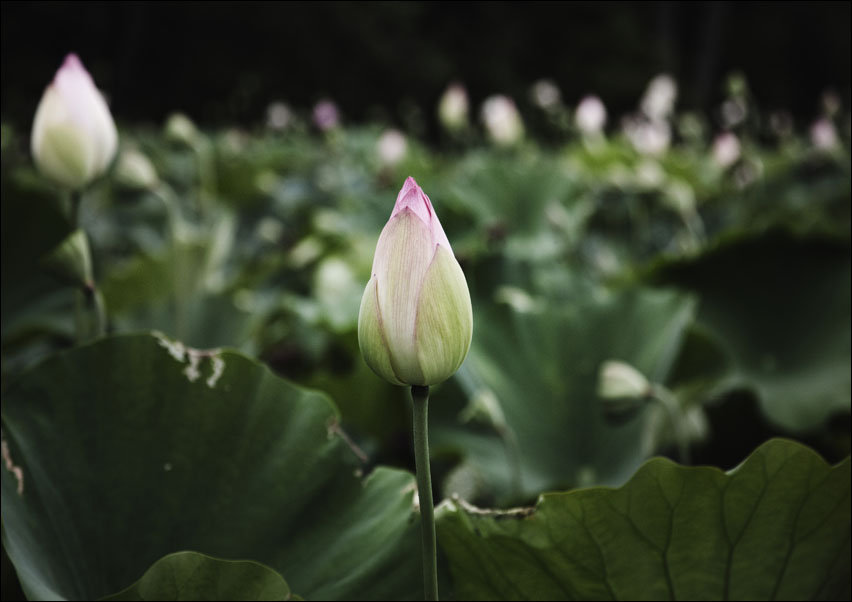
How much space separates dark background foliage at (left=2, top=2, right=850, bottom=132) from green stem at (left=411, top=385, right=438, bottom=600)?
713cm

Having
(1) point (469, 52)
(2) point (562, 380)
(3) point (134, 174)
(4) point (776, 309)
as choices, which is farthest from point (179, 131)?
(1) point (469, 52)

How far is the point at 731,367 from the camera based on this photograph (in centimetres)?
98

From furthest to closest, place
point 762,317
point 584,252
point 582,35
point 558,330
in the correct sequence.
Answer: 1. point 582,35
2. point 584,252
3. point 762,317
4. point 558,330

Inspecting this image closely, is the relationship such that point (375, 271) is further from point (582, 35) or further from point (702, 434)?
point (582, 35)

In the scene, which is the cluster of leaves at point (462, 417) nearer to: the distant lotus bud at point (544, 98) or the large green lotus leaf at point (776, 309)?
the large green lotus leaf at point (776, 309)

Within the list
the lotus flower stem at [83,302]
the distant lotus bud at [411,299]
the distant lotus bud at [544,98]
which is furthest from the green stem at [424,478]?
the distant lotus bud at [544,98]

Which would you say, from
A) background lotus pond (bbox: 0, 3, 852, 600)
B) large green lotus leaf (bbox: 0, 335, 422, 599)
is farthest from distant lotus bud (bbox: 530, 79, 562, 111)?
large green lotus leaf (bbox: 0, 335, 422, 599)

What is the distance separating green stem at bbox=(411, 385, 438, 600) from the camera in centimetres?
40

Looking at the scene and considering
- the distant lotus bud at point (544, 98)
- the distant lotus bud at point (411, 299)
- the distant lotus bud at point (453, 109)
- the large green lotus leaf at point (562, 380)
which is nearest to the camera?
the distant lotus bud at point (411, 299)

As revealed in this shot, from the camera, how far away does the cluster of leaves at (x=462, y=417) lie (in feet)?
1.57

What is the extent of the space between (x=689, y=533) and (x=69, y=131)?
1.97ft

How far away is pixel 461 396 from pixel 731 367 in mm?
334

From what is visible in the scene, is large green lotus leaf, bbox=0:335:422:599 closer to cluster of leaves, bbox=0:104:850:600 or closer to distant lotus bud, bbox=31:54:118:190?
cluster of leaves, bbox=0:104:850:600

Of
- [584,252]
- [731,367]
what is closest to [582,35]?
[584,252]
